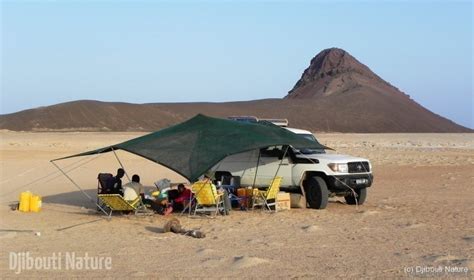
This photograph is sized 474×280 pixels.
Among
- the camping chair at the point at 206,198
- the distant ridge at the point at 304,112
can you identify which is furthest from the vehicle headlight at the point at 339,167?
the distant ridge at the point at 304,112

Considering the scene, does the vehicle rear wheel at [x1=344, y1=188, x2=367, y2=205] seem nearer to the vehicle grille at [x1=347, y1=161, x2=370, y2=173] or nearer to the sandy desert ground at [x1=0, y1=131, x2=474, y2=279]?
the sandy desert ground at [x1=0, y1=131, x2=474, y2=279]

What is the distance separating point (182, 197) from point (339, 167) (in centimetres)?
341

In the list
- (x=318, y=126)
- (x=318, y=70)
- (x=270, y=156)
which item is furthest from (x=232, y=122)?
(x=318, y=70)

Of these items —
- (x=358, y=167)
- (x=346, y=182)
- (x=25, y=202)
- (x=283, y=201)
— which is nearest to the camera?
(x=346, y=182)

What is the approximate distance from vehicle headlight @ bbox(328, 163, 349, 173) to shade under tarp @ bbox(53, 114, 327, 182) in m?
0.50

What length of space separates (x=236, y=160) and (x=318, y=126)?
10241 cm

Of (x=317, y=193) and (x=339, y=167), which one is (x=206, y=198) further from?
(x=339, y=167)

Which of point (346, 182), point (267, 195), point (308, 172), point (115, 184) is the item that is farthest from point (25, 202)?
point (346, 182)

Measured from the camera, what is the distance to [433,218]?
12.8 m

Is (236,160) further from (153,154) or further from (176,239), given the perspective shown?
(176,239)

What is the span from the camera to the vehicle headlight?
14.0 meters

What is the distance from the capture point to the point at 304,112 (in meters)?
126
